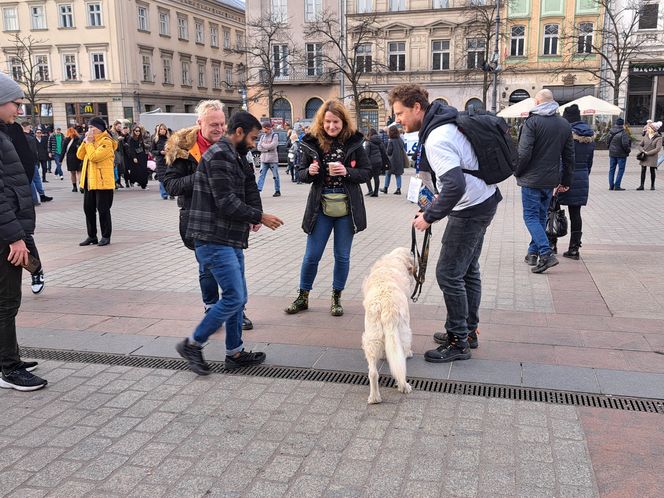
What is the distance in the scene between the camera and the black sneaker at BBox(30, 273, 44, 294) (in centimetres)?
631

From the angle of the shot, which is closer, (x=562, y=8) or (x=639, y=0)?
(x=639, y=0)

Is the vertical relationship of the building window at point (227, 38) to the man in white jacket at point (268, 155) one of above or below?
above

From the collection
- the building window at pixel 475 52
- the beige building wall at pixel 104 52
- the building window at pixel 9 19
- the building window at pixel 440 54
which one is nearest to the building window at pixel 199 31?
the beige building wall at pixel 104 52

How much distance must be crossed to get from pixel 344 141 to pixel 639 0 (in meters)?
42.5

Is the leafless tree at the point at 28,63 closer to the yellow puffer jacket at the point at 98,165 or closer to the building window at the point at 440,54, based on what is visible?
the building window at the point at 440,54

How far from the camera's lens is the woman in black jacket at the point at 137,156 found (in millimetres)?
17141

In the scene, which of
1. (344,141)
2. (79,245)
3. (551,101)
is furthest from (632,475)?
(79,245)

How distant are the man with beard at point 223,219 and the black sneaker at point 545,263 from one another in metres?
3.93

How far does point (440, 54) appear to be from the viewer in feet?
150

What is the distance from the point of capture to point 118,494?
110 inches

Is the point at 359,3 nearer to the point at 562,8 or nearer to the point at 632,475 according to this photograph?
the point at 562,8

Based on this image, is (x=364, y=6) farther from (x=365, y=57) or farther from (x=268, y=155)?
(x=268, y=155)

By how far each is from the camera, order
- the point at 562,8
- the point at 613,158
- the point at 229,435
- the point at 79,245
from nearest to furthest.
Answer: the point at 229,435 → the point at 79,245 → the point at 613,158 → the point at 562,8

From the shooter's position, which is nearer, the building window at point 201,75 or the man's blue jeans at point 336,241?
the man's blue jeans at point 336,241
